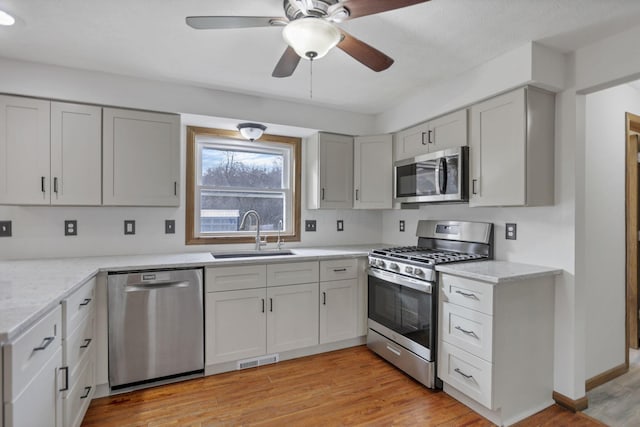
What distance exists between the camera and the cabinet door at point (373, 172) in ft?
11.1

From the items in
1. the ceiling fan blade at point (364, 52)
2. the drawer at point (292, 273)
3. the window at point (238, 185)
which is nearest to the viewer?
the ceiling fan blade at point (364, 52)

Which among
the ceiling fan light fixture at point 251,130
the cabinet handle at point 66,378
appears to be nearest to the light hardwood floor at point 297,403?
the cabinet handle at point 66,378

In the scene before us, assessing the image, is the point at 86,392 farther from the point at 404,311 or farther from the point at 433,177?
the point at 433,177

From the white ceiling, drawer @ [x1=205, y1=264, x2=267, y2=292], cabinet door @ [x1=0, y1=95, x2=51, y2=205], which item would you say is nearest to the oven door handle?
drawer @ [x1=205, y1=264, x2=267, y2=292]

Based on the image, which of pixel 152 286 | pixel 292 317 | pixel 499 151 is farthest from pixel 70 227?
pixel 499 151

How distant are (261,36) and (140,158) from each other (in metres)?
1.41

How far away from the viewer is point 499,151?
229cm

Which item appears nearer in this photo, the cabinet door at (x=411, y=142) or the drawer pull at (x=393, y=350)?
the drawer pull at (x=393, y=350)

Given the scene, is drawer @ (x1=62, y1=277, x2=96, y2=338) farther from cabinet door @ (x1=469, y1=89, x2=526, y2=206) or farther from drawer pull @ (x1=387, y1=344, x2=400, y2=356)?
cabinet door @ (x1=469, y1=89, x2=526, y2=206)

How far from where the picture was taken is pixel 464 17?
1.81m

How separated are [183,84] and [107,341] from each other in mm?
2077

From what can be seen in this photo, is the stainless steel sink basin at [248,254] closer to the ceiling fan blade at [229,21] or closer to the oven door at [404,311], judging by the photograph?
the oven door at [404,311]

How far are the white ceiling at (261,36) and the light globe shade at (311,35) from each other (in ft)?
1.14

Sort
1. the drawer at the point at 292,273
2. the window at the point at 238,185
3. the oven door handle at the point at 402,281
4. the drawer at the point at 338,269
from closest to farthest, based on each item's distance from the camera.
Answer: the oven door handle at the point at 402,281 → the drawer at the point at 292,273 → the drawer at the point at 338,269 → the window at the point at 238,185
